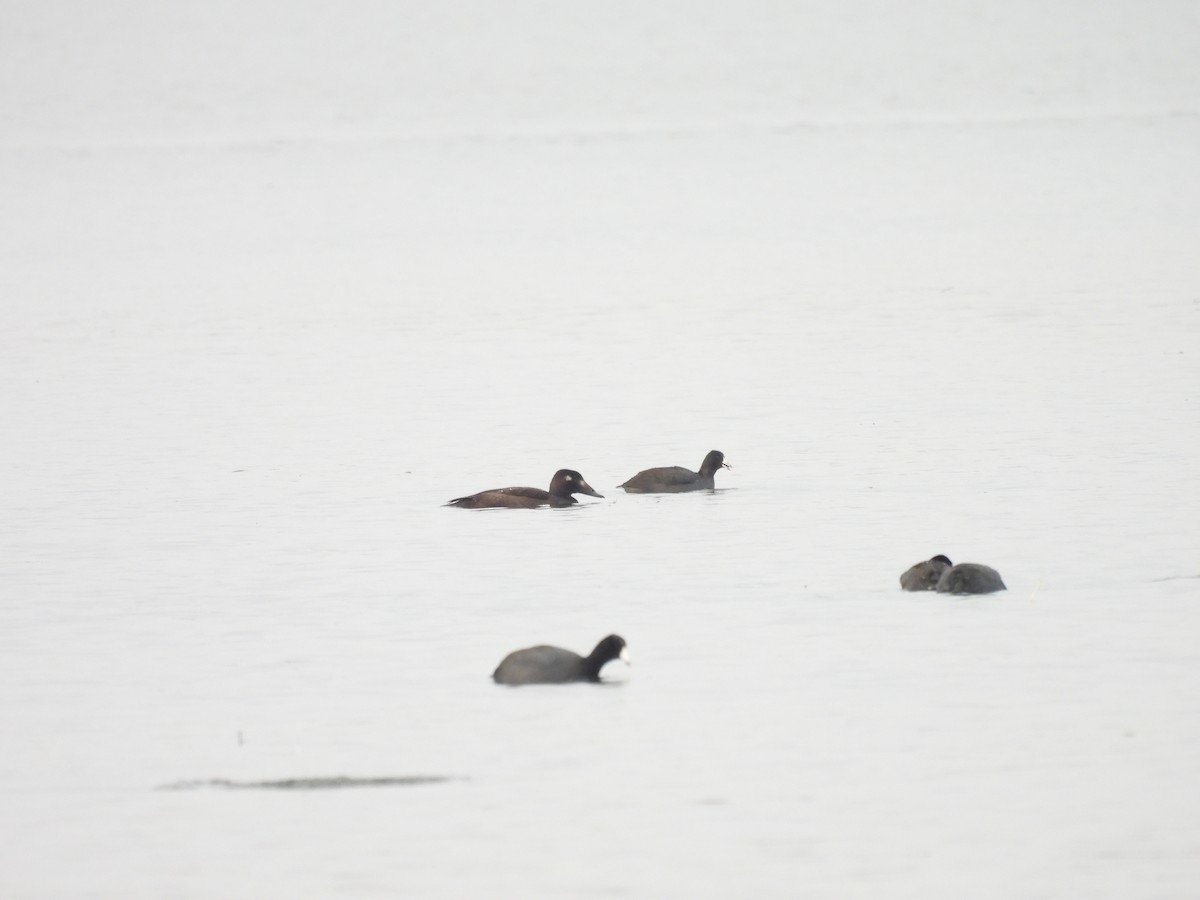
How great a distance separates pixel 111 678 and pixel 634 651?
2743mm

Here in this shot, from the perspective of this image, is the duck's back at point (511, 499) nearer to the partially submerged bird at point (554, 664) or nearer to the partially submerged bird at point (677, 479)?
the partially submerged bird at point (677, 479)

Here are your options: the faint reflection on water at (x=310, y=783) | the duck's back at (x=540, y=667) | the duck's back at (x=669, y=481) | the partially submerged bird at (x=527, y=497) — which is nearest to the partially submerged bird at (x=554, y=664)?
the duck's back at (x=540, y=667)

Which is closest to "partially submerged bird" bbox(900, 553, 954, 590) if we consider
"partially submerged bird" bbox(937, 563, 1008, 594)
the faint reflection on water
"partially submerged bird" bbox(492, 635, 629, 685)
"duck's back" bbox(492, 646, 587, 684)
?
"partially submerged bird" bbox(937, 563, 1008, 594)

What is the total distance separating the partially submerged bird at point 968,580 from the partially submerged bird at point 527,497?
4514mm

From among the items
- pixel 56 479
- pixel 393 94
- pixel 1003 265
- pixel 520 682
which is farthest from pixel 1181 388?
pixel 393 94

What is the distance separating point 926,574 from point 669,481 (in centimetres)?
474

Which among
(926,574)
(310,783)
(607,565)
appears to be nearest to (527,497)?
(607,565)

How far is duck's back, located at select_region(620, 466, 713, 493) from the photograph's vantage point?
18.3 meters

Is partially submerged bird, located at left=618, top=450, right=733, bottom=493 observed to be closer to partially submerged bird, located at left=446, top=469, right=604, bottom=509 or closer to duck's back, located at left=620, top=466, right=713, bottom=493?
duck's back, located at left=620, top=466, right=713, bottom=493

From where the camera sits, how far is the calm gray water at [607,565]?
9.45m

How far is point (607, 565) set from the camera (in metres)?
15.2

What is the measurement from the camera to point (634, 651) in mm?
12539

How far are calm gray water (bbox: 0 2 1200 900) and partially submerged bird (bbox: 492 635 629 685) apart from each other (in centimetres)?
20

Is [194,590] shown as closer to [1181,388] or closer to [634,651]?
[634,651]
